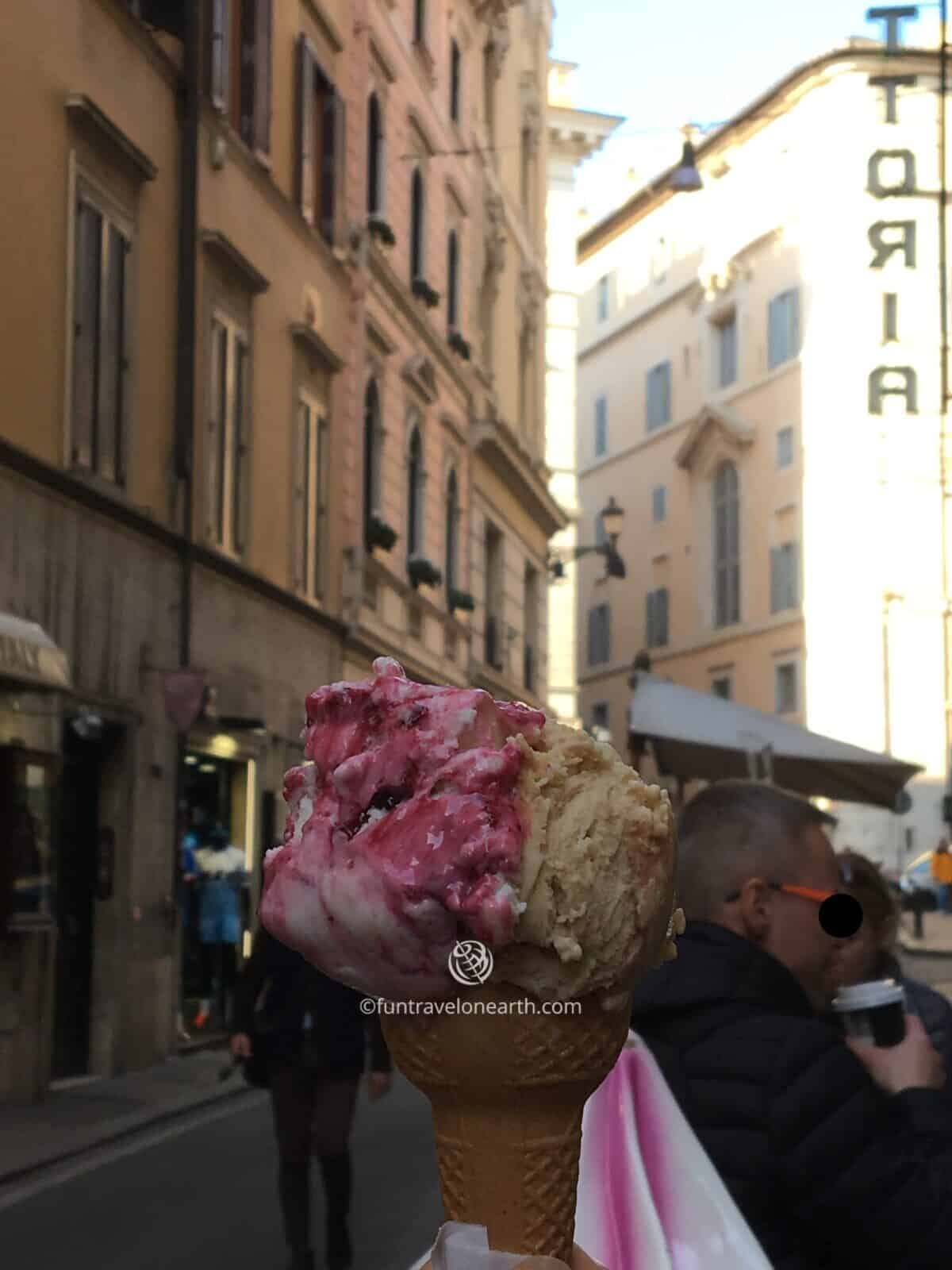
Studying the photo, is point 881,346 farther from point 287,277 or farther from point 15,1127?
point 15,1127

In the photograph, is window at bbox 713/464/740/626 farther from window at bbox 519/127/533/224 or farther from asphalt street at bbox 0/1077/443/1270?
asphalt street at bbox 0/1077/443/1270

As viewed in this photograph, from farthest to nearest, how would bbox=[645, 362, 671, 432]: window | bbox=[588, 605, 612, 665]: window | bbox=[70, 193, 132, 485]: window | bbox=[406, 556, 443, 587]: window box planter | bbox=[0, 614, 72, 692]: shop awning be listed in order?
bbox=[588, 605, 612, 665]: window, bbox=[645, 362, 671, 432]: window, bbox=[406, 556, 443, 587]: window box planter, bbox=[70, 193, 132, 485]: window, bbox=[0, 614, 72, 692]: shop awning

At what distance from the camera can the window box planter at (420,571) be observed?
26.2 m

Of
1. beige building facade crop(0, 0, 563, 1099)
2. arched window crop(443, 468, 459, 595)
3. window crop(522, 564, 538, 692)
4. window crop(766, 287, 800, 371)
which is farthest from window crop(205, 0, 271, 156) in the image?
window crop(766, 287, 800, 371)

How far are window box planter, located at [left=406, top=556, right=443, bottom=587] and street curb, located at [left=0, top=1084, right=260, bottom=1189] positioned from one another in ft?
38.0

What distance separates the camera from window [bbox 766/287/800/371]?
172ft

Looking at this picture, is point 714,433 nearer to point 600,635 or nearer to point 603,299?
point 600,635

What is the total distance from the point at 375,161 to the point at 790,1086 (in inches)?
923

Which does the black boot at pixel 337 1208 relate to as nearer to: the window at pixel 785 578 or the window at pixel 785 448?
Answer: the window at pixel 785 578

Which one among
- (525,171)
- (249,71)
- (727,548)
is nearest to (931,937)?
(525,171)

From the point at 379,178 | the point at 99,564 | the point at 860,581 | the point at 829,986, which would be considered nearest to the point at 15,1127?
the point at 99,564

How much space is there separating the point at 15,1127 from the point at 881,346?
1397 inches

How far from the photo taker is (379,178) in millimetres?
25516

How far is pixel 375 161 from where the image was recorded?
83.5ft
